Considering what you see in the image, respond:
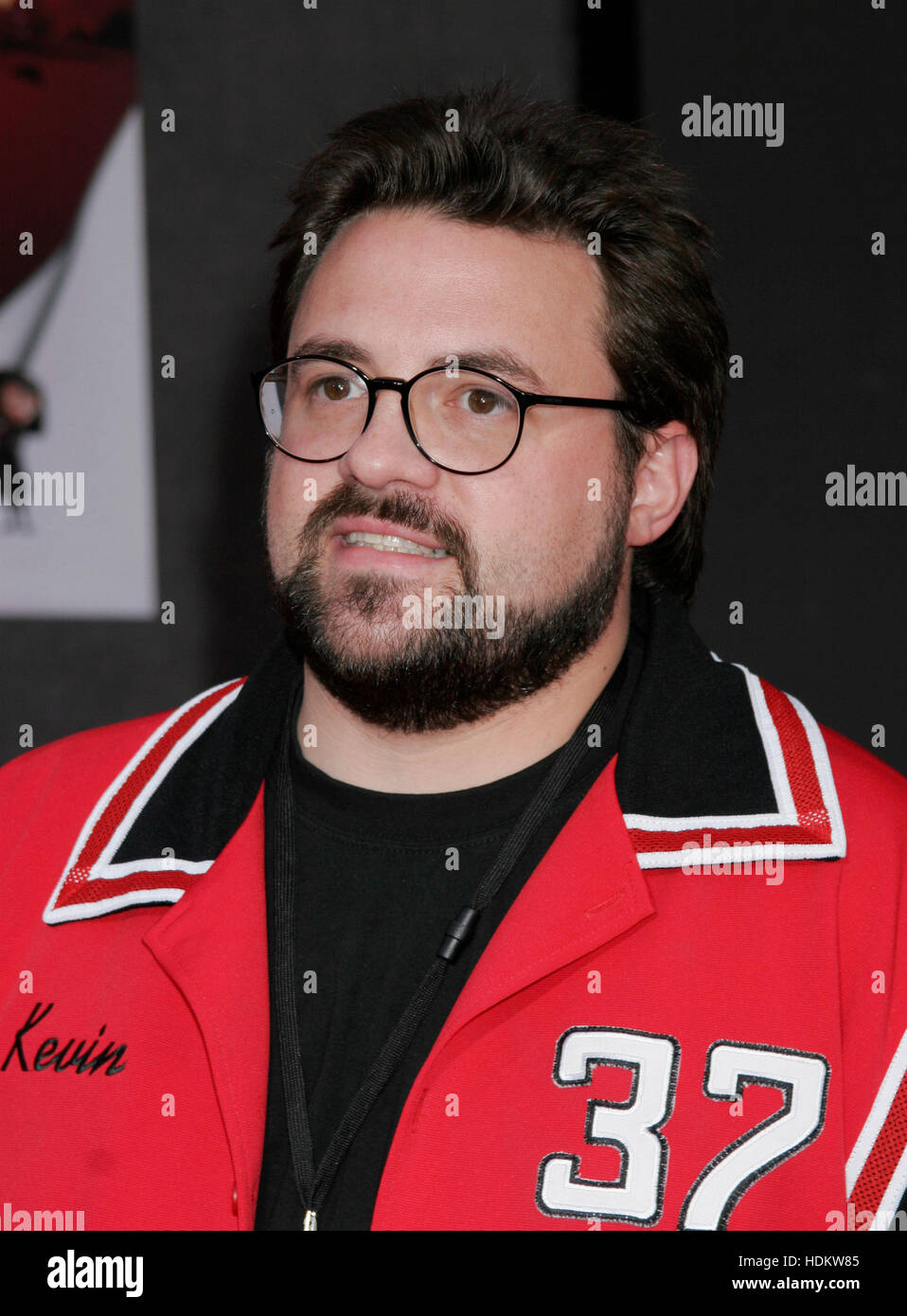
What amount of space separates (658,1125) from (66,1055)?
56 cm

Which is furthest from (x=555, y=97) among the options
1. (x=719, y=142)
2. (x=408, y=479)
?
(x=408, y=479)

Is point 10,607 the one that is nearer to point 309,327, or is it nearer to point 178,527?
point 178,527

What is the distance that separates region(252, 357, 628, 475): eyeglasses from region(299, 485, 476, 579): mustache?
47 mm

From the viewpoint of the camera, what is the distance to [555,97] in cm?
208

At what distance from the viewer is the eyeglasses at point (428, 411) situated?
1375 mm

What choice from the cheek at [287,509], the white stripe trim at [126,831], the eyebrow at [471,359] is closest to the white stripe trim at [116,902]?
the white stripe trim at [126,831]

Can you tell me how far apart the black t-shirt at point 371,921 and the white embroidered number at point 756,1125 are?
0.25 m

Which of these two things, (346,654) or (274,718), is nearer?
(346,654)

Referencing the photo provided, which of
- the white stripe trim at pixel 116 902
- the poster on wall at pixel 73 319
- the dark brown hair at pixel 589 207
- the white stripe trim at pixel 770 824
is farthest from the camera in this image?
the poster on wall at pixel 73 319

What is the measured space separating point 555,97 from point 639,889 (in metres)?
1.36

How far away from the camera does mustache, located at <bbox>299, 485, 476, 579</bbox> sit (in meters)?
1.36

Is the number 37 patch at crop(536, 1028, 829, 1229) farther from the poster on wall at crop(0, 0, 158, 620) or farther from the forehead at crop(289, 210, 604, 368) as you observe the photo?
the poster on wall at crop(0, 0, 158, 620)

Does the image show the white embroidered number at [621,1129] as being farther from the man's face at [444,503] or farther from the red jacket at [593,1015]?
the man's face at [444,503]
